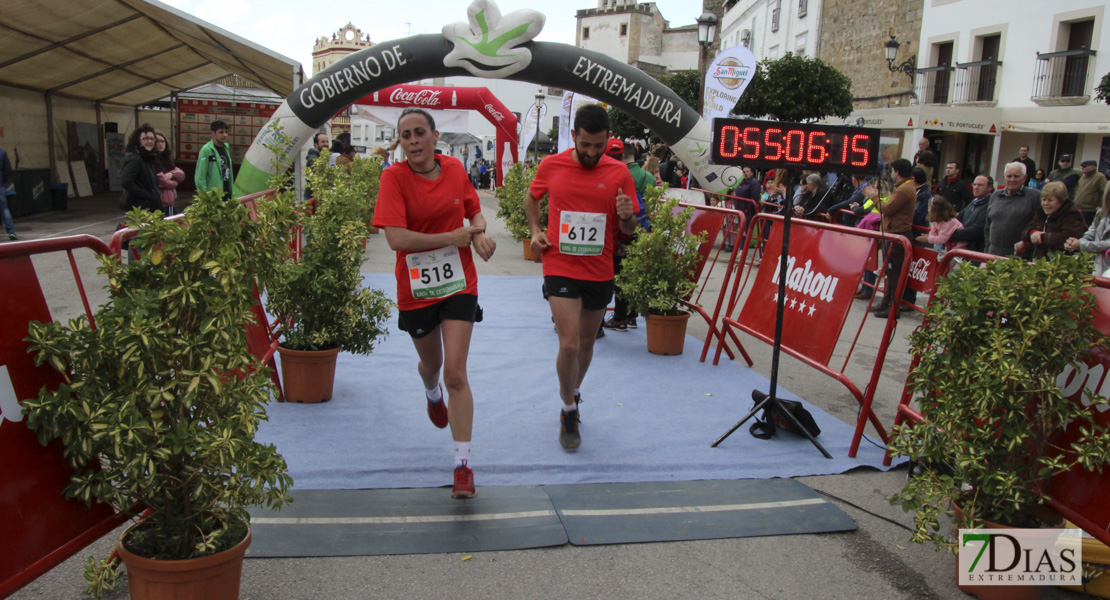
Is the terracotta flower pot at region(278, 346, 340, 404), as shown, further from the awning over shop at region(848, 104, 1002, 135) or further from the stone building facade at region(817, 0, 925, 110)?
the stone building facade at region(817, 0, 925, 110)

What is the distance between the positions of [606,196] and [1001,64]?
20.9 m

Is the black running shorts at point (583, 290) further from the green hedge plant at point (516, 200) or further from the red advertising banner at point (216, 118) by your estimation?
the red advertising banner at point (216, 118)

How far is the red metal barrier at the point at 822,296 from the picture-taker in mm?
4641

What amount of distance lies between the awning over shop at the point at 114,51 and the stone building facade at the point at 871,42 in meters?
18.6

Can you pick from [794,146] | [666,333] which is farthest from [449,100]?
[794,146]

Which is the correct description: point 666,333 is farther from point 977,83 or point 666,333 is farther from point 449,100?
point 977,83

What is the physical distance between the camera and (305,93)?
9750 millimetres

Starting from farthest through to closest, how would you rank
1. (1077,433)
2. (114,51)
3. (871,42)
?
(871,42), (114,51), (1077,433)

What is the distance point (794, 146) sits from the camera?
443 centimetres

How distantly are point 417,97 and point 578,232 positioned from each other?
15.0 metres

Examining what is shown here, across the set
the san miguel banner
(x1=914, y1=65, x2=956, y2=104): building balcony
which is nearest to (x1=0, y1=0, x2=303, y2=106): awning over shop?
the san miguel banner

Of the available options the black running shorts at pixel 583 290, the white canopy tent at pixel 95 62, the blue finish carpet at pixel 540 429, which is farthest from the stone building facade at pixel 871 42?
the black running shorts at pixel 583 290

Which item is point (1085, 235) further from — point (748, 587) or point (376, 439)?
point (376, 439)

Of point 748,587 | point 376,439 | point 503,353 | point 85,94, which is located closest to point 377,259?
point 503,353
